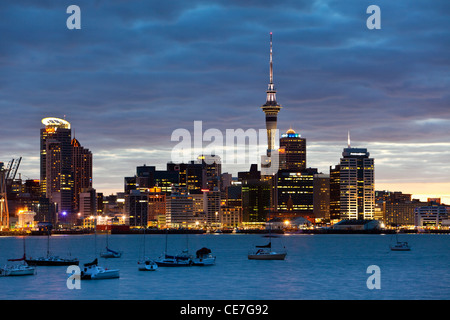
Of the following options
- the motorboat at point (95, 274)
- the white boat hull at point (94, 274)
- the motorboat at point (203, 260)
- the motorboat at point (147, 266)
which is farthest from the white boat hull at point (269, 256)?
the white boat hull at point (94, 274)

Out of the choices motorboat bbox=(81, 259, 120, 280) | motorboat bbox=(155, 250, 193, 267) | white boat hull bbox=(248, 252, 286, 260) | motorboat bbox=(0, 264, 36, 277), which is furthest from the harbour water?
white boat hull bbox=(248, 252, 286, 260)

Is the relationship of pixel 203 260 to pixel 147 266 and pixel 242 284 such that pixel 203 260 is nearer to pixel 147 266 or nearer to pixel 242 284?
pixel 147 266

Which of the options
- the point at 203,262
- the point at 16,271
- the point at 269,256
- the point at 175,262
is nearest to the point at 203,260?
the point at 203,262

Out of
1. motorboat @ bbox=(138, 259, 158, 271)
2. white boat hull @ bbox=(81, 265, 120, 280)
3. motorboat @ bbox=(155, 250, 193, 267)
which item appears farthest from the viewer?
motorboat @ bbox=(155, 250, 193, 267)

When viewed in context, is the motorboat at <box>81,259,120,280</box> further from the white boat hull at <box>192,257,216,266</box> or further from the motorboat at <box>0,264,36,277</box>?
the white boat hull at <box>192,257,216,266</box>

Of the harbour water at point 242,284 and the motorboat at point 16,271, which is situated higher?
the motorboat at point 16,271

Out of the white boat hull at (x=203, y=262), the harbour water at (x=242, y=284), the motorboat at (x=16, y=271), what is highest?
the motorboat at (x=16, y=271)

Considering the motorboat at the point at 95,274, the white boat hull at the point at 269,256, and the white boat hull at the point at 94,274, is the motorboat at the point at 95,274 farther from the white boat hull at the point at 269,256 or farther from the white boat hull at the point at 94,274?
the white boat hull at the point at 269,256

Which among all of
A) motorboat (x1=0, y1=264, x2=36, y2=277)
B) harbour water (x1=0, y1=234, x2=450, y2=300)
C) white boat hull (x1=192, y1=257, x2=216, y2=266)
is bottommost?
harbour water (x1=0, y1=234, x2=450, y2=300)

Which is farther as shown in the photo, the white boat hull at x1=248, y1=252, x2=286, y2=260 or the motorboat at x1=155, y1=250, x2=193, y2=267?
the white boat hull at x1=248, y1=252, x2=286, y2=260

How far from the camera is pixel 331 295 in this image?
69.2 metres

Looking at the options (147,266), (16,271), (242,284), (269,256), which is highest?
(16,271)
